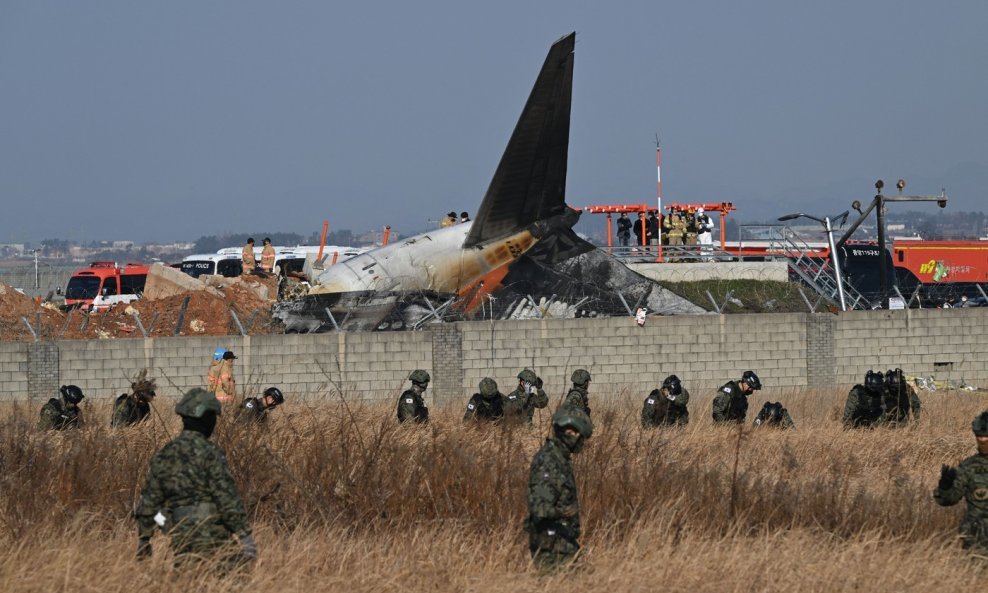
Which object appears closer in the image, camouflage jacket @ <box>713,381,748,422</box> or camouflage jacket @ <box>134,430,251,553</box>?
camouflage jacket @ <box>134,430,251,553</box>

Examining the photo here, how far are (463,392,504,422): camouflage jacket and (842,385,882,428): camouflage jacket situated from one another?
5.04m

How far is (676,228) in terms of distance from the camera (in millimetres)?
38531

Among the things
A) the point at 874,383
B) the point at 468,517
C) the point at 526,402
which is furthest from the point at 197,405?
the point at 874,383

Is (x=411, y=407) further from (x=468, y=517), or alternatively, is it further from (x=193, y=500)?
(x=193, y=500)

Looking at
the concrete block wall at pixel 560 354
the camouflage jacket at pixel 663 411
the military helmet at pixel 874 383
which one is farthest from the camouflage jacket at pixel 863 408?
the concrete block wall at pixel 560 354

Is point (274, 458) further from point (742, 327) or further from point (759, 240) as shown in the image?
point (759, 240)

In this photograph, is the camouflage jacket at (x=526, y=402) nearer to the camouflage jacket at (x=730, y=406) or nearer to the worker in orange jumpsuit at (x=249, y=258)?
the camouflage jacket at (x=730, y=406)

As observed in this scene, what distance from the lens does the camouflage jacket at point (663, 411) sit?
60.1 feet

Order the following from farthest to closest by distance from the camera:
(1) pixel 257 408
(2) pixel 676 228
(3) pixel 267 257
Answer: (3) pixel 267 257
(2) pixel 676 228
(1) pixel 257 408

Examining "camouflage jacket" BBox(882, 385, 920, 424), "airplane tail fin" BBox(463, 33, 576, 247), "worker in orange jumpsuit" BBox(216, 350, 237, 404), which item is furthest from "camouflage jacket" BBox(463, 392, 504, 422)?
"airplane tail fin" BBox(463, 33, 576, 247)

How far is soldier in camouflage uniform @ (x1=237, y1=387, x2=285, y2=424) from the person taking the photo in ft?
48.0

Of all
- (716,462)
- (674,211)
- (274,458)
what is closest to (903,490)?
(716,462)

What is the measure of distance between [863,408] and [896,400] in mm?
560

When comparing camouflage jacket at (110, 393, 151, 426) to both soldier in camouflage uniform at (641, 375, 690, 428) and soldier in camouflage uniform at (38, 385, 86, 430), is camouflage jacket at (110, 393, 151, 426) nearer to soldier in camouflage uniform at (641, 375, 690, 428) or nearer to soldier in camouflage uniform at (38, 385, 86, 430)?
Answer: soldier in camouflage uniform at (38, 385, 86, 430)
